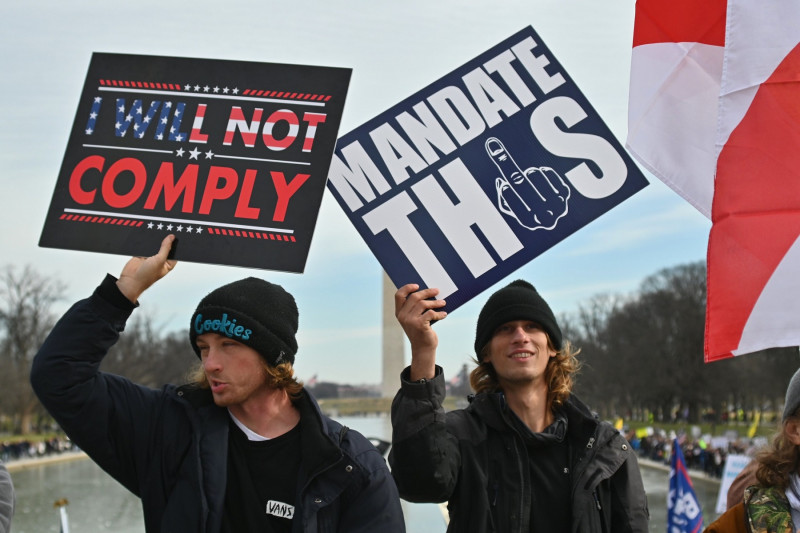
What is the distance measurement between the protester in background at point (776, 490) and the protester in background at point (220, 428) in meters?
1.23

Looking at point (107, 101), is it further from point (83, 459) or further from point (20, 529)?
point (83, 459)

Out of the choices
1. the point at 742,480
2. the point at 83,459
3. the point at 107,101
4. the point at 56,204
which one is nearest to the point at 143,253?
the point at 56,204

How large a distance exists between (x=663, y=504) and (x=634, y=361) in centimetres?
4390

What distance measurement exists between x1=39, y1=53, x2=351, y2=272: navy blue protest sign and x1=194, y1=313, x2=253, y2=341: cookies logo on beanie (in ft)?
0.94

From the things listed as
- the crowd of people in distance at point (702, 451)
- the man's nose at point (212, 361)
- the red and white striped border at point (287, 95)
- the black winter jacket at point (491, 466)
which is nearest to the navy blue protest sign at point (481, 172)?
the red and white striped border at point (287, 95)

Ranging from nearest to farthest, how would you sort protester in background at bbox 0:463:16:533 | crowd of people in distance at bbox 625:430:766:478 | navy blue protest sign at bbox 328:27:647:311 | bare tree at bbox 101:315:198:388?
1. protester in background at bbox 0:463:16:533
2. navy blue protest sign at bbox 328:27:647:311
3. crowd of people in distance at bbox 625:430:766:478
4. bare tree at bbox 101:315:198:388

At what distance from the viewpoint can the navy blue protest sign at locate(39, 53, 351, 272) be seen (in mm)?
3568

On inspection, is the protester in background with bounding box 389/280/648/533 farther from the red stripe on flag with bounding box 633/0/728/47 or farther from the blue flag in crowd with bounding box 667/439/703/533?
the blue flag in crowd with bounding box 667/439/703/533

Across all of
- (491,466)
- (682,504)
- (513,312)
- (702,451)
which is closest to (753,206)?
(513,312)

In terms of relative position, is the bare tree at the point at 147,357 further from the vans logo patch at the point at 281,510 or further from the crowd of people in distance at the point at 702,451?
the vans logo patch at the point at 281,510

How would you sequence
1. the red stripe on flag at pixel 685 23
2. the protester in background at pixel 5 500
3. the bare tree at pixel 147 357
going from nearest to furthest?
the protester in background at pixel 5 500 < the red stripe on flag at pixel 685 23 < the bare tree at pixel 147 357

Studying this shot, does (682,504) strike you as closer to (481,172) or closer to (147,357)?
(481,172)

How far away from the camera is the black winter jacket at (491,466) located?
11.5 feet

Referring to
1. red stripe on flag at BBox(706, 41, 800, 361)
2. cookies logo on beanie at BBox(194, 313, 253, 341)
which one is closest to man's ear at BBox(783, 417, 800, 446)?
red stripe on flag at BBox(706, 41, 800, 361)
